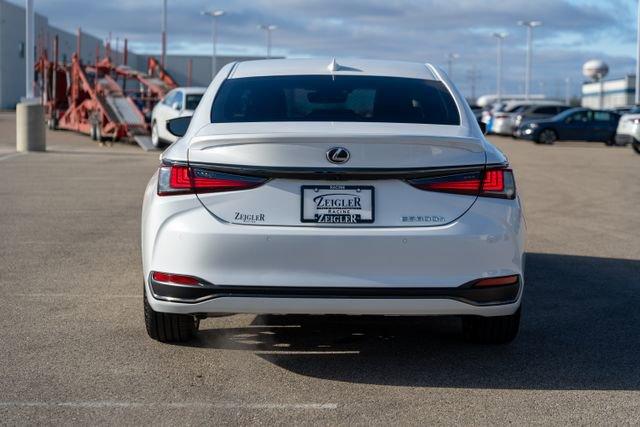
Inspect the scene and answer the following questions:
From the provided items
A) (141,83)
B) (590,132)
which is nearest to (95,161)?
(141,83)

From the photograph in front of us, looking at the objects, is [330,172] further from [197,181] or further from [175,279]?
[175,279]

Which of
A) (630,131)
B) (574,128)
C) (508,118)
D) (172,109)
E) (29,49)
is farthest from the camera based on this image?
(508,118)

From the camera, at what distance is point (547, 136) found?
38.5 m

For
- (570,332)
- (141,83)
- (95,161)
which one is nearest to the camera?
(570,332)

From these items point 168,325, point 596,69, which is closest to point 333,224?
point 168,325

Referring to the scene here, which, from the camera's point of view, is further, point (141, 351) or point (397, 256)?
point (141, 351)

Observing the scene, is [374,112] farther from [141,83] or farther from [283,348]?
[141,83]

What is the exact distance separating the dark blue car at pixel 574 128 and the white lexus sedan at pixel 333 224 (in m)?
33.8

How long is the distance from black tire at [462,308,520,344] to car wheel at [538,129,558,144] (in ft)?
109

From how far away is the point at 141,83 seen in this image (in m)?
34.0

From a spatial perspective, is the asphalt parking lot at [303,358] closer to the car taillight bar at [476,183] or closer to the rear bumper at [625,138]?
the car taillight bar at [476,183]

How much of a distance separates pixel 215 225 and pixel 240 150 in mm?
384

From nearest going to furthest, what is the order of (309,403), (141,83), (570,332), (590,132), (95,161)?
(309,403), (570,332), (95,161), (141,83), (590,132)

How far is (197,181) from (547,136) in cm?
3452
